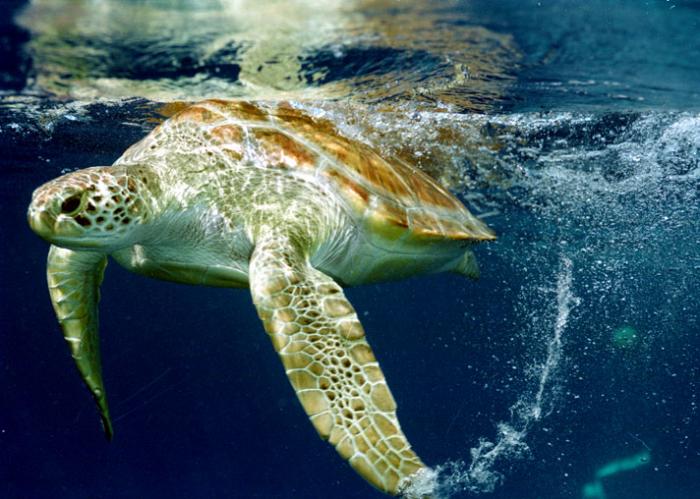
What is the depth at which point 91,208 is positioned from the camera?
2.55 m

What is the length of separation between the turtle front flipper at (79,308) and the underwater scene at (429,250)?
2.07 m

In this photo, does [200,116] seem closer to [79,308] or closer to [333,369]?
[79,308]

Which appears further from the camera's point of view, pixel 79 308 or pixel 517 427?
pixel 517 427

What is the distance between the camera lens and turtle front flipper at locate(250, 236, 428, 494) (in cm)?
201

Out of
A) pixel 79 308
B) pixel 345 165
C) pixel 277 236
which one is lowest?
pixel 79 308

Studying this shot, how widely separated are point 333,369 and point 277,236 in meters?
1.03

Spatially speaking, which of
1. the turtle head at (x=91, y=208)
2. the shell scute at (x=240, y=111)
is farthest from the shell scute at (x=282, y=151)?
the turtle head at (x=91, y=208)

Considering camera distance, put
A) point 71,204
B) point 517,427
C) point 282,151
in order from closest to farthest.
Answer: point 71,204
point 282,151
point 517,427

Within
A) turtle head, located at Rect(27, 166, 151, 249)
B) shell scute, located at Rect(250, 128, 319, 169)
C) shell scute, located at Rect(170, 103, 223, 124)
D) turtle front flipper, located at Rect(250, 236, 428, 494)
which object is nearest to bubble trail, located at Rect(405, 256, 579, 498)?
shell scute, located at Rect(250, 128, 319, 169)

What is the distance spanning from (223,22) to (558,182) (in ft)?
25.4

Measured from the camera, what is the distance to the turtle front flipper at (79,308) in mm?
3578

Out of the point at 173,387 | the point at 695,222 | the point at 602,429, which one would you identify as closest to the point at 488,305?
the point at 602,429

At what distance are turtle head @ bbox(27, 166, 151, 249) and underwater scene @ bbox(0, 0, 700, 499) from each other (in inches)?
74.4

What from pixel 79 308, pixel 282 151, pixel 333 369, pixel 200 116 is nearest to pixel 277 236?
pixel 282 151
